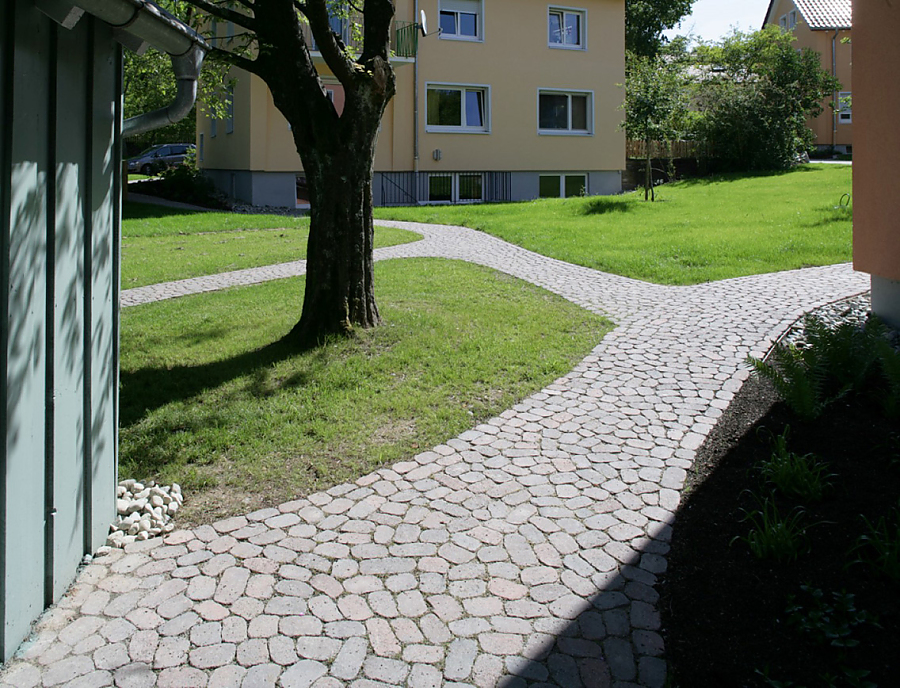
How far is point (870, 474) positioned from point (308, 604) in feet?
10.8

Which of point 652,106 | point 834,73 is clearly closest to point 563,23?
point 652,106

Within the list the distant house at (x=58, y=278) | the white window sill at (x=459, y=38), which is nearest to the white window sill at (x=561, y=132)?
the white window sill at (x=459, y=38)

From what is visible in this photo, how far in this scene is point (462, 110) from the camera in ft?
89.0

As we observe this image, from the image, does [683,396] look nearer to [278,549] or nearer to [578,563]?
[578,563]

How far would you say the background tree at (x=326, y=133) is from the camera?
8016mm

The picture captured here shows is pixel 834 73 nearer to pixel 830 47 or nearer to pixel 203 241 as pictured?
pixel 830 47

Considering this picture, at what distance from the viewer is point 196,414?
6691mm

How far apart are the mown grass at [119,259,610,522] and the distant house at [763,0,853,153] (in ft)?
122

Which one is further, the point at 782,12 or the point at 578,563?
the point at 782,12

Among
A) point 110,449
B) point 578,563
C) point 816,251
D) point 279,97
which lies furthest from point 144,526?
point 816,251

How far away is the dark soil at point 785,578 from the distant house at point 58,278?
9.42 feet

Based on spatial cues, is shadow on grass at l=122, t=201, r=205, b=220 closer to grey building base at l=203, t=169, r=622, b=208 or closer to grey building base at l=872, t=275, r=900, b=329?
grey building base at l=203, t=169, r=622, b=208

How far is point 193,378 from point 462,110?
835 inches

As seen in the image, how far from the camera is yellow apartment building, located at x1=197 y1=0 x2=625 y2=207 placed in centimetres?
2541
